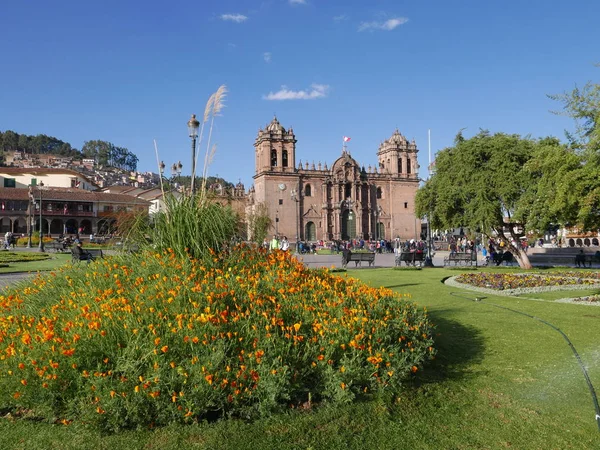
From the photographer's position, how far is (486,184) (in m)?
18.2

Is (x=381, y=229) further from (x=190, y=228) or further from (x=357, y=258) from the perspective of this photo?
(x=190, y=228)

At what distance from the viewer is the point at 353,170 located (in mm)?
60219

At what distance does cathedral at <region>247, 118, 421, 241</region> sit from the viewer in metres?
55.6

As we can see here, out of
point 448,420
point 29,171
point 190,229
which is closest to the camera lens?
point 448,420

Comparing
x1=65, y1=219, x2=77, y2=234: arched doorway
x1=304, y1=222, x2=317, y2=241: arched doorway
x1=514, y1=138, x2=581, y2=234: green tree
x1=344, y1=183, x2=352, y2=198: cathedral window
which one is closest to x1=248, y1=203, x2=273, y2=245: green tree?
x1=514, y1=138, x2=581, y2=234: green tree

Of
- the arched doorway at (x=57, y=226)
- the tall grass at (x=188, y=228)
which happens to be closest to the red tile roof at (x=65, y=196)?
the arched doorway at (x=57, y=226)

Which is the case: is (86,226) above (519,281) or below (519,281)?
above

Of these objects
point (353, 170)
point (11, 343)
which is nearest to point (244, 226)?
point (11, 343)

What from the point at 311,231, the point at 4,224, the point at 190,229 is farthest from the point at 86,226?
the point at 190,229

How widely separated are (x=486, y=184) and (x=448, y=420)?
51.9ft

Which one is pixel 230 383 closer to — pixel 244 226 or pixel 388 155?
pixel 244 226

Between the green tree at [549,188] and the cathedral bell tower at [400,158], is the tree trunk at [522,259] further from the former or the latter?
the cathedral bell tower at [400,158]

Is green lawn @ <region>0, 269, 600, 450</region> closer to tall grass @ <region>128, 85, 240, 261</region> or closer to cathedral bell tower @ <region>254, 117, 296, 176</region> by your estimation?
tall grass @ <region>128, 85, 240, 261</region>

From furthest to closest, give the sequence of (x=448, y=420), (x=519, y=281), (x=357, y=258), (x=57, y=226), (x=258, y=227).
A: (x=57, y=226), (x=357, y=258), (x=258, y=227), (x=519, y=281), (x=448, y=420)
